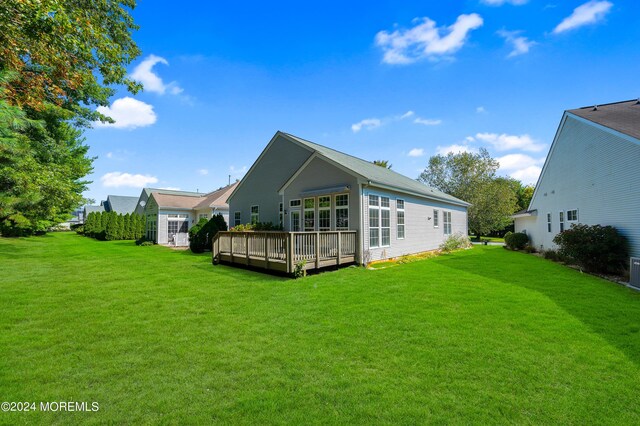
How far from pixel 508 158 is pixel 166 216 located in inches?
1622

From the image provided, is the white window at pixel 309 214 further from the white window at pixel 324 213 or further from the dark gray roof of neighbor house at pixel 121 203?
the dark gray roof of neighbor house at pixel 121 203

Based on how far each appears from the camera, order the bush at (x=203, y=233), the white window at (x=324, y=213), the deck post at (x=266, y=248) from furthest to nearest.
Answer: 1. the bush at (x=203, y=233)
2. the white window at (x=324, y=213)
3. the deck post at (x=266, y=248)

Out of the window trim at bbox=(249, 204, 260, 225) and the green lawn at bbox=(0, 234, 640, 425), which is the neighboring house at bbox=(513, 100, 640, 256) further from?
the window trim at bbox=(249, 204, 260, 225)

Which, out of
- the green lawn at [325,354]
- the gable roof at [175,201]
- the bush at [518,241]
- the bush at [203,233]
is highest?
the gable roof at [175,201]

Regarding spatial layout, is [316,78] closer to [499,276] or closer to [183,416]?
[499,276]

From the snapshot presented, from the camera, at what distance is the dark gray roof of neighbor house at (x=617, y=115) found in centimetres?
1025

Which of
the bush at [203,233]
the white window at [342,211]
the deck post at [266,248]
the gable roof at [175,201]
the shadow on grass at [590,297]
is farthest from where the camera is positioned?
the gable roof at [175,201]

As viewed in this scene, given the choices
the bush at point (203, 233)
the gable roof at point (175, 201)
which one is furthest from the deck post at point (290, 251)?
the gable roof at point (175, 201)

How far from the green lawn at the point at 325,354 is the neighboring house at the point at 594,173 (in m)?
5.25

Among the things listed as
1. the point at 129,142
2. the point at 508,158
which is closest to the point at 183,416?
the point at 129,142

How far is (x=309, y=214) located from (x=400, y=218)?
4.45 metres

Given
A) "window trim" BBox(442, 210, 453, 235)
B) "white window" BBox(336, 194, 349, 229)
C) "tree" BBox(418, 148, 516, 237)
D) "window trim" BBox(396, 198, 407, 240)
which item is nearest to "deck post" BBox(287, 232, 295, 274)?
"white window" BBox(336, 194, 349, 229)

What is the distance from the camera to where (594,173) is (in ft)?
38.9

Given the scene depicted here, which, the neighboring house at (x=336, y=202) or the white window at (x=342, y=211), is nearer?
the neighboring house at (x=336, y=202)
